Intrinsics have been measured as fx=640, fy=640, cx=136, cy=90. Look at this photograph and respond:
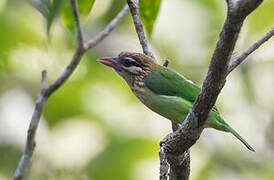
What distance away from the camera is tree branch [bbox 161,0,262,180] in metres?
2.94

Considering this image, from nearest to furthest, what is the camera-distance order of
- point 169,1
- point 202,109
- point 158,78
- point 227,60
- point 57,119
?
point 227,60 < point 202,109 < point 158,78 < point 57,119 < point 169,1

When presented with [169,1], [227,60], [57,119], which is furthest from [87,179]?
[227,60]

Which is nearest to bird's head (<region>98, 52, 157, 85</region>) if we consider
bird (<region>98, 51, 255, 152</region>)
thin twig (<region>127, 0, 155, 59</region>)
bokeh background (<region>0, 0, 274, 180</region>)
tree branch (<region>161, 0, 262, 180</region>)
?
bird (<region>98, 51, 255, 152</region>)

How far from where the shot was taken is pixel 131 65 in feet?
17.6

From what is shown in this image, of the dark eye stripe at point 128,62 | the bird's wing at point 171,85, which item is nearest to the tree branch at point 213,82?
the bird's wing at point 171,85

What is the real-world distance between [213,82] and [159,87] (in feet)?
6.10

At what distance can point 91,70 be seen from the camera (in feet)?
21.7

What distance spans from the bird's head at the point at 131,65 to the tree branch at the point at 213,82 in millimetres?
1411

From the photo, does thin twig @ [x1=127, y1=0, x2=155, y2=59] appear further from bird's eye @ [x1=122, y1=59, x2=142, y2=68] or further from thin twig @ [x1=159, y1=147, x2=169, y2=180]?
thin twig @ [x1=159, y1=147, x2=169, y2=180]

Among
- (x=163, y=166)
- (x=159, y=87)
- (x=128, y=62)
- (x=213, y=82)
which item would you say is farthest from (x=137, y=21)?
(x=213, y=82)

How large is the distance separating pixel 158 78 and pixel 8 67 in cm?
199

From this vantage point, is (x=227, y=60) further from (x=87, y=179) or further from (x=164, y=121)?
(x=164, y=121)

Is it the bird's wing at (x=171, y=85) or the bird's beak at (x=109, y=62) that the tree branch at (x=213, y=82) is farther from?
the bird's beak at (x=109, y=62)

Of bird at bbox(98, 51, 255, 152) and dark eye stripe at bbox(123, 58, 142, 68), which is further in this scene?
dark eye stripe at bbox(123, 58, 142, 68)
